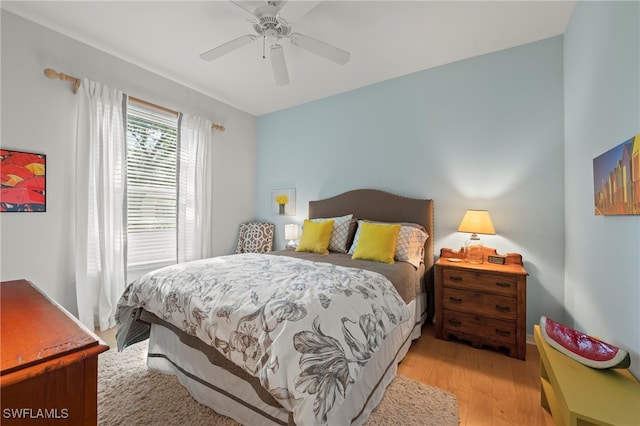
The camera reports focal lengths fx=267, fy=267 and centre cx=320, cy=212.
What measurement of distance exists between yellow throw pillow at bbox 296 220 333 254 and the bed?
0.53 meters

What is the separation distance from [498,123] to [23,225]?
4322 millimetres

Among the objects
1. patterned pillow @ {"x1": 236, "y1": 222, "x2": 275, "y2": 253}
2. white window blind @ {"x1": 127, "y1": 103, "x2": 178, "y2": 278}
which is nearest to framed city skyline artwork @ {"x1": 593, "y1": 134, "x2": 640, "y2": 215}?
patterned pillow @ {"x1": 236, "y1": 222, "x2": 275, "y2": 253}

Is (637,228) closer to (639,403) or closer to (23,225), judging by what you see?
(639,403)

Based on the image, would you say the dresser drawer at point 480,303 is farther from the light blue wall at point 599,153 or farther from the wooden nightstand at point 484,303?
the light blue wall at point 599,153

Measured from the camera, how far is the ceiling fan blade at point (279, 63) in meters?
2.11

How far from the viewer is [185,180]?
3391 mm

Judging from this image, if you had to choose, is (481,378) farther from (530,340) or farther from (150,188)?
(150,188)

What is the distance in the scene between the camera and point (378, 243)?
247 centimetres

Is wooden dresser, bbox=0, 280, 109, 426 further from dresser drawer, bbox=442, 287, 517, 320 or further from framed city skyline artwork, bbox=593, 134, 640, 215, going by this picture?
dresser drawer, bbox=442, 287, 517, 320

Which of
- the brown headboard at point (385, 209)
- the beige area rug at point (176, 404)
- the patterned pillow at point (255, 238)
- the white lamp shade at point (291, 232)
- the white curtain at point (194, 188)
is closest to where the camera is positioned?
the beige area rug at point (176, 404)

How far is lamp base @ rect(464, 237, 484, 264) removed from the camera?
8.34 feet

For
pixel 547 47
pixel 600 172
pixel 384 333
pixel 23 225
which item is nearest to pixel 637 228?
pixel 600 172

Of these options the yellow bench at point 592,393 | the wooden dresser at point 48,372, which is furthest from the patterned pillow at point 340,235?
the wooden dresser at point 48,372

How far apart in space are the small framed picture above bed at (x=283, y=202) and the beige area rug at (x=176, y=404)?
2.53 metres
